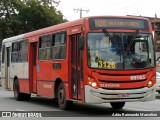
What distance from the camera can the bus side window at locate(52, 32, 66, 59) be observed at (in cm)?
1533

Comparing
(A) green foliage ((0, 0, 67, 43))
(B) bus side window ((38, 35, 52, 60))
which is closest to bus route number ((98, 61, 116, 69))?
(B) bus side window ((38, 35, 52, 60))

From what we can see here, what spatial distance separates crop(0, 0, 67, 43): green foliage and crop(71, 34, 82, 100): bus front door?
125 feet

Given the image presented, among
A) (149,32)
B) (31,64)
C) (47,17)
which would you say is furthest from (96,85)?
(47,17)

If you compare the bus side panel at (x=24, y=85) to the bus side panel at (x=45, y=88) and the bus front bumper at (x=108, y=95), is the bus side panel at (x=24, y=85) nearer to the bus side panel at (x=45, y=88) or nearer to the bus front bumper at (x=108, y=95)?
the bus side panel at (x=45, y=88)

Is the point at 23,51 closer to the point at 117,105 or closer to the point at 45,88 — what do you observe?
the point at 45,88

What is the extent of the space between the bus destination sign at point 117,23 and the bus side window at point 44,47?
3.37m

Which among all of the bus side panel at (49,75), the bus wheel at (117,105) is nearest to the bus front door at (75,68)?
the bus side panel at (49,75)

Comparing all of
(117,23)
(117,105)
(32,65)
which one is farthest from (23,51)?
(117,23)

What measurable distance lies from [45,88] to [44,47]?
5.26ft

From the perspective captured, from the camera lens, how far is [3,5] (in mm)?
53250

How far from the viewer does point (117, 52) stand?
44.4ft

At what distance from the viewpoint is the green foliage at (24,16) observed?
2067 inches

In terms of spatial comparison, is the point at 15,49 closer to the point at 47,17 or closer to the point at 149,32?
the point at 149,32

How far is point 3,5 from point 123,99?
138 ft
